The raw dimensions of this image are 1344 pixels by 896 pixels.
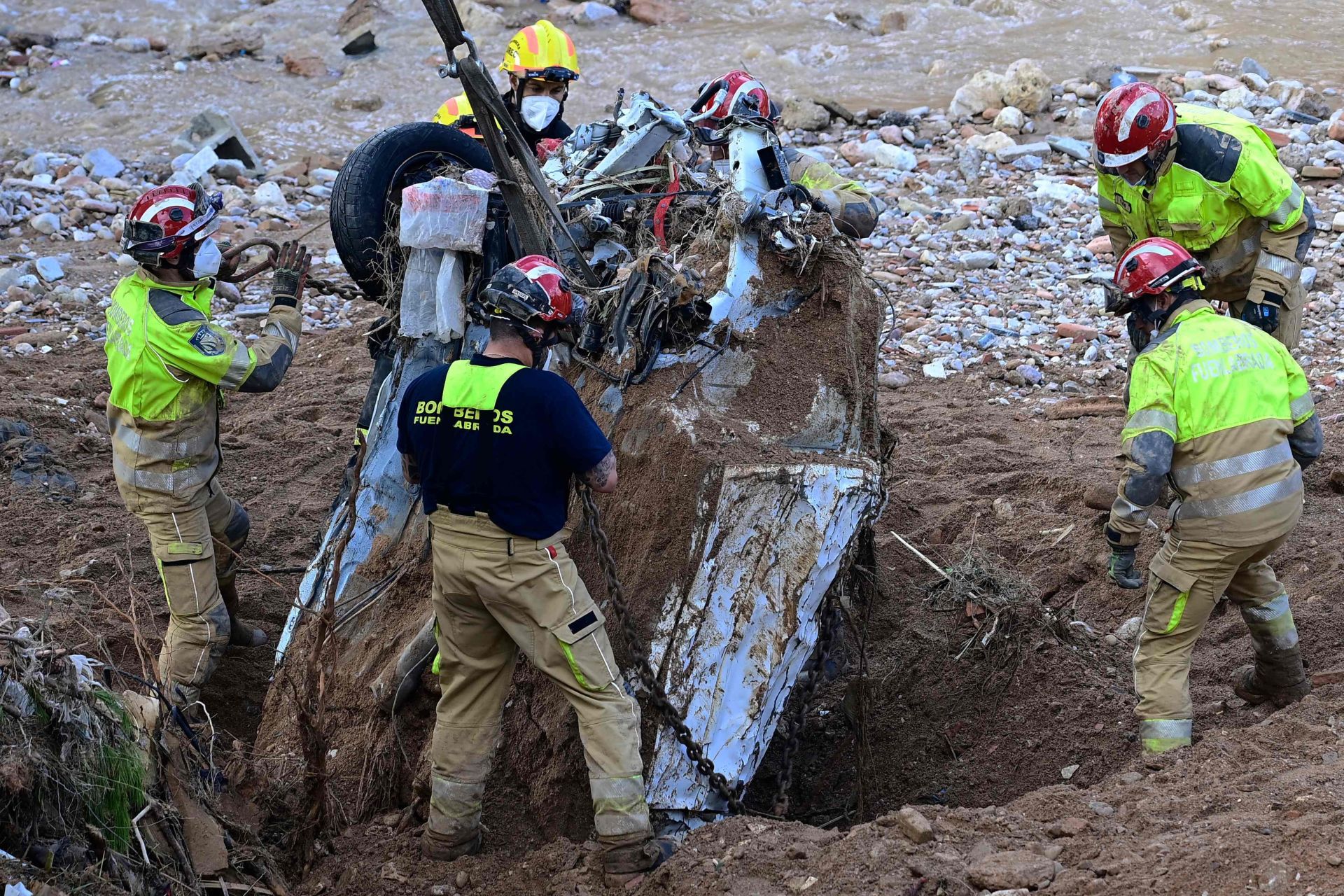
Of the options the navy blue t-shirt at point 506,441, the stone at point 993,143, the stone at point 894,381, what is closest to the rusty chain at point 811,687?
the navy blue t-shirt at point 506,441

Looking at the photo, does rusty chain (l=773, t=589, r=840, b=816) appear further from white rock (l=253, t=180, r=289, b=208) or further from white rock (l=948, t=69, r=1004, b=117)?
white rock (l=948, t=69, r=1004, b=117)

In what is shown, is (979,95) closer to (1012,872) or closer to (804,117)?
(804,117)

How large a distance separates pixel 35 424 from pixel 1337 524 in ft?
24.4

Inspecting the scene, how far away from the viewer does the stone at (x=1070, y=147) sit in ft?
38.8

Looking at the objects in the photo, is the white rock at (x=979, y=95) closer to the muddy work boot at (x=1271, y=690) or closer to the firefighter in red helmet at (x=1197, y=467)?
the firefighter in red helmet at (x=1197, y=467)

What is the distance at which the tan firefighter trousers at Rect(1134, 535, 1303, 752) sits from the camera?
14.2 ft

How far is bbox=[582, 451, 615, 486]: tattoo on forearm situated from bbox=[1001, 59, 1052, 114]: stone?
35.8 ft

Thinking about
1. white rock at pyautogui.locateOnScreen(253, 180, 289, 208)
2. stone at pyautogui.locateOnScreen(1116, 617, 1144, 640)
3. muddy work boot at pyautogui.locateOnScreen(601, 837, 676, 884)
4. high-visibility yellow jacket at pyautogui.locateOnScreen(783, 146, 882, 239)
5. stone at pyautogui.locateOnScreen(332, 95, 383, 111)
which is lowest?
stone at pyautogui.locateOnScreen(332, 95, 383, 111)

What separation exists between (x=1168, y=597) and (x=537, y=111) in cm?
406

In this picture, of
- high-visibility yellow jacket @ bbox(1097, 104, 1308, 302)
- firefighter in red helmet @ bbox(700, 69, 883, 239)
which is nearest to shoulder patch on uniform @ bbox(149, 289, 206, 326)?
firefighter in red helmet @ bbox(700, 69, 883, 239)

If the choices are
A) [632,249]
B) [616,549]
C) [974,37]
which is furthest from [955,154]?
[616,549]

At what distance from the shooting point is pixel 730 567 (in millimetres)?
4203

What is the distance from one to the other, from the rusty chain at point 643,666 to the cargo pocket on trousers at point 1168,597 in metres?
1.68

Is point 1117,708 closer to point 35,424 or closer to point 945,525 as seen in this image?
point 945,525
